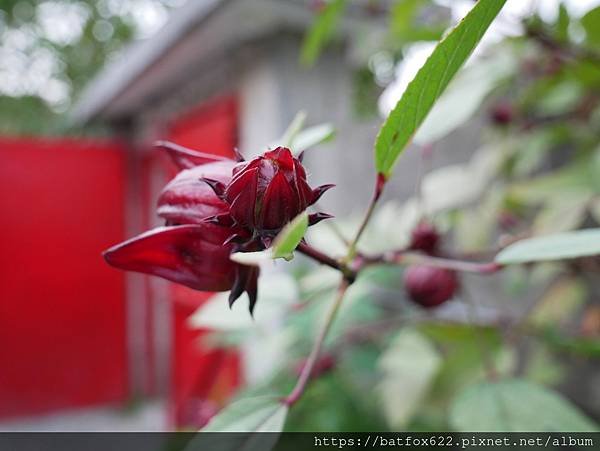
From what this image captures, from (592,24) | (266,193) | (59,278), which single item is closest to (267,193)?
(266,193)

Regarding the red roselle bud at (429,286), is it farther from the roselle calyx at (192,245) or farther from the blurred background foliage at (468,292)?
the roselle calyx at (192,245)

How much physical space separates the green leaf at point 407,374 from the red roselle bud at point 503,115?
55 cm

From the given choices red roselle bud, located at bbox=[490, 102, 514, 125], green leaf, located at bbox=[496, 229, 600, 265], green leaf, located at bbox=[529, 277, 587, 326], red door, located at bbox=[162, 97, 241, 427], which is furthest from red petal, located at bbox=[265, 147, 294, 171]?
red door, located at bbox=[162, 97, 241, 427]

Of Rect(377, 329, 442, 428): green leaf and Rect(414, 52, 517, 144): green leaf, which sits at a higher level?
Rect(414, 52, 517, 144): green leaf

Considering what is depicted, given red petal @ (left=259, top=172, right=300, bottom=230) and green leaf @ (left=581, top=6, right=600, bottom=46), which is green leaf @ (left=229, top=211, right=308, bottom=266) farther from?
green leaf @ (left=581, top=6, right=600, bottom=46)

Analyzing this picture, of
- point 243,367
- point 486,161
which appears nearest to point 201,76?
point 243,367

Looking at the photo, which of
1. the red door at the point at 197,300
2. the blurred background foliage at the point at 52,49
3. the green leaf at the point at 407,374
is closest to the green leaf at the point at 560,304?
the green leaf at the point at 407,374

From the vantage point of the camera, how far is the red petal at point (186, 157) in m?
0.41

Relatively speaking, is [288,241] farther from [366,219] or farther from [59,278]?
[59,278]

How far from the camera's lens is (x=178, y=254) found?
1.18 ft

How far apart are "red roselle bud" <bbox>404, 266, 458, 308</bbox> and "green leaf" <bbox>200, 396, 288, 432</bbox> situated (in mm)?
244

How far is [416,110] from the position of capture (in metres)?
0.37

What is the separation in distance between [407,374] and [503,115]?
63 cm

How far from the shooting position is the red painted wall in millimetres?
3791
